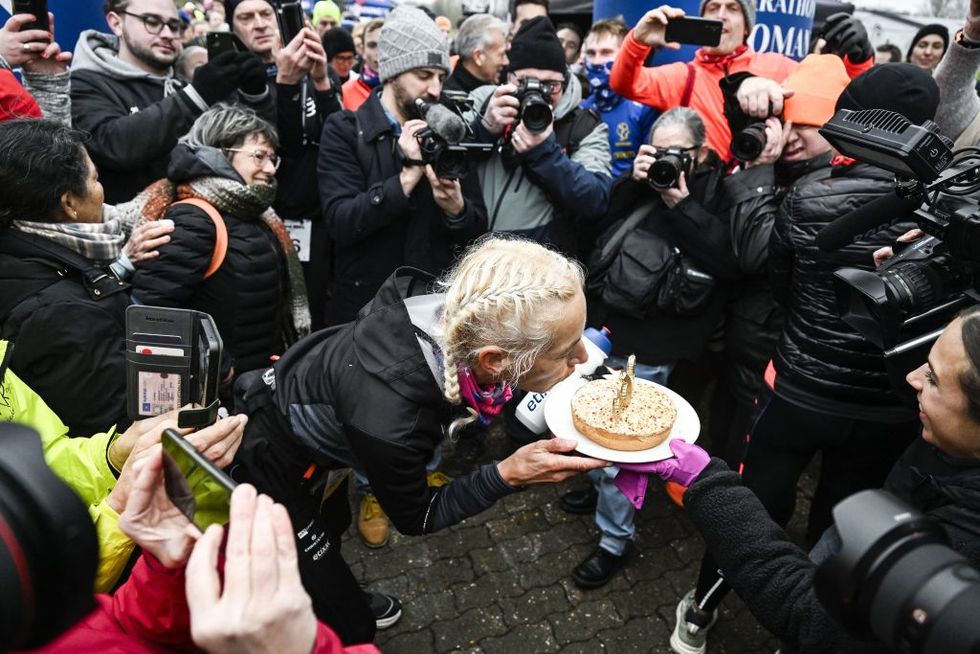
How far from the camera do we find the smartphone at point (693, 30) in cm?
338

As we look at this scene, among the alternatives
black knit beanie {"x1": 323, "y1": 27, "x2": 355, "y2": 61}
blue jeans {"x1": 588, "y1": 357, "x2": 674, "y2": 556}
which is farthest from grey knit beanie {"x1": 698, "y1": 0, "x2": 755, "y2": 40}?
black knit beanie {"x1": 323, "y1": 27, "x2": 355, "y2": 61}

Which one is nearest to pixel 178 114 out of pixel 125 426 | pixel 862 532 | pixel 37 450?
pixel 125 426

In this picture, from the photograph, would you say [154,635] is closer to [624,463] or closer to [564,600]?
[624,463]

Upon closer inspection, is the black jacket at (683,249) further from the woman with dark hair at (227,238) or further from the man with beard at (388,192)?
the woman with dark hair at (227,238)

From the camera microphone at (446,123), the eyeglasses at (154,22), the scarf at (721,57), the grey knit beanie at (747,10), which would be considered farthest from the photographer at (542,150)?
the eyeglasses at (154,22)

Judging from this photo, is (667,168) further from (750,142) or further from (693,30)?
(693,30)

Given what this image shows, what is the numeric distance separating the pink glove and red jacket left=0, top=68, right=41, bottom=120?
115 inches

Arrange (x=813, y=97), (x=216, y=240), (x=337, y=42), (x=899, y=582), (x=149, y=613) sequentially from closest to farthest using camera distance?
(x=899, y=582) → (x=149, y=613) → (x=216, y=240) → (x=813, y=97) → (x=337, y=42)

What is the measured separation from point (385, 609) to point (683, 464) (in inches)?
65.9

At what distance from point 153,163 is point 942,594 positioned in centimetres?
392

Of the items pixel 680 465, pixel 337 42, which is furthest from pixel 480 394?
pixel 337 42

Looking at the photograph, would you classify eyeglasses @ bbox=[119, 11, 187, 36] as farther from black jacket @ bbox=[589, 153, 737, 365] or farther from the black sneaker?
the black sneaker

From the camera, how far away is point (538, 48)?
348 cm

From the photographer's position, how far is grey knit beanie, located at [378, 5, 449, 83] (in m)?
3.37
